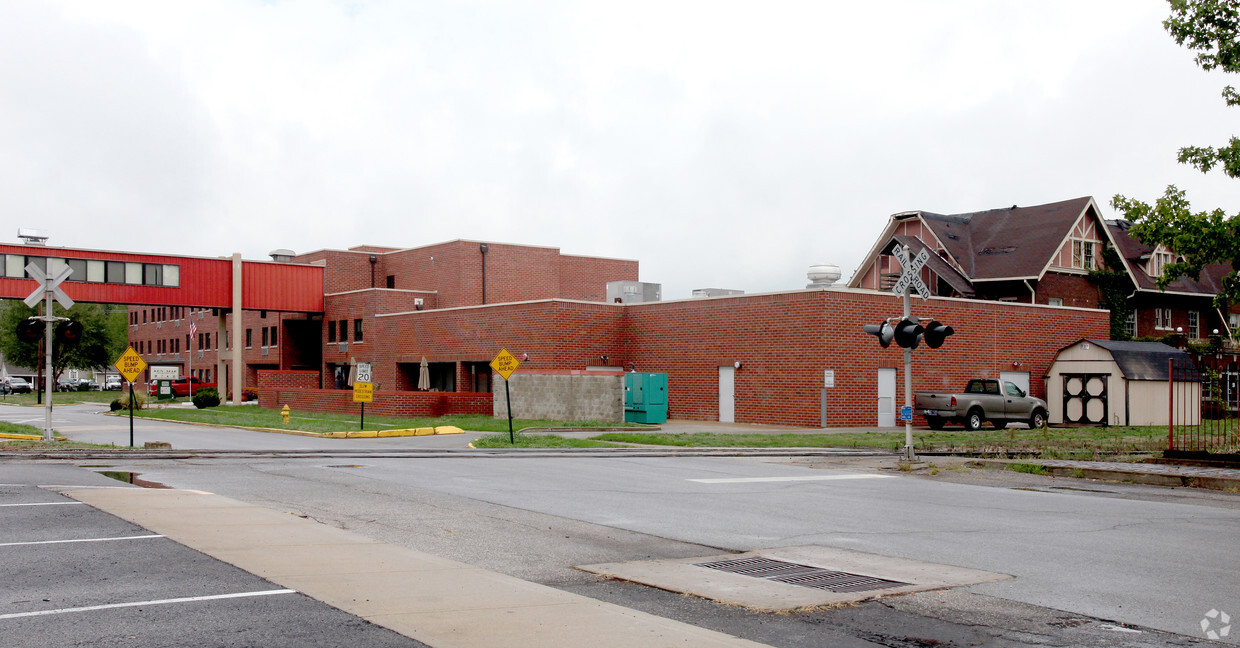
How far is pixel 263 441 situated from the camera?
2900 cm

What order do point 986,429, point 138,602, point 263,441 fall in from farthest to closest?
point 986,429 < point 263,441 < point 138,602

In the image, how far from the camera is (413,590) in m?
7.94

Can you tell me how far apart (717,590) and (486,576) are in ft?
6.28

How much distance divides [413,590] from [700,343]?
32.5 m

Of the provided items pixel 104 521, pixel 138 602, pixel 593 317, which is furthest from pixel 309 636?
pixel 593 317

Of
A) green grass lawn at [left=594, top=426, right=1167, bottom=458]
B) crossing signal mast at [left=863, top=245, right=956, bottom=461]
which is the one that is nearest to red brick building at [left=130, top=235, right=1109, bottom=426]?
green grass lawn at [left=594, top=426, right=1167, bottom=458]

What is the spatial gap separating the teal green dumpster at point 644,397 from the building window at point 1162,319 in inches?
1250

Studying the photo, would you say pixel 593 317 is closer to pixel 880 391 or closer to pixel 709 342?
pixel 709 342

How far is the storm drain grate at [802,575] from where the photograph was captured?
28.1 ft

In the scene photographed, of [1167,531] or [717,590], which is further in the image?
[1167,531]

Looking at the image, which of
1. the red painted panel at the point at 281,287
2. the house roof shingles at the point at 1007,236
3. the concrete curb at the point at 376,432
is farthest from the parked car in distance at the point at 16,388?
the house roof shingles at the point at 1007,236

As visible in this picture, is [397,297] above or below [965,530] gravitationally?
above

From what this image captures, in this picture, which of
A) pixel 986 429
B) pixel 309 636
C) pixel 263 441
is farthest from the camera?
pixel 986 429

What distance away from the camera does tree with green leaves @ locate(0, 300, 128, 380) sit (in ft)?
297
